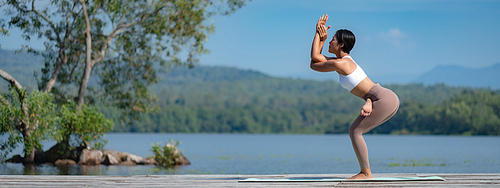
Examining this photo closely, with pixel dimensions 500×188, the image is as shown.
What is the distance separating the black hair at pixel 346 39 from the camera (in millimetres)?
5539

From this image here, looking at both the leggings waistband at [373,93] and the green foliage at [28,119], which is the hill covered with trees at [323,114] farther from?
the leggings waistband at [373,93]

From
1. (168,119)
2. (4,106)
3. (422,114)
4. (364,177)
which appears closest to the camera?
(364,177)

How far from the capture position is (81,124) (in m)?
18.2

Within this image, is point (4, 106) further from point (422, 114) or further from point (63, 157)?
point (422, 114)

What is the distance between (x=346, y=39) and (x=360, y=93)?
0.70 m

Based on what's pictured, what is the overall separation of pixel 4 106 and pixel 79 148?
16.6 ft

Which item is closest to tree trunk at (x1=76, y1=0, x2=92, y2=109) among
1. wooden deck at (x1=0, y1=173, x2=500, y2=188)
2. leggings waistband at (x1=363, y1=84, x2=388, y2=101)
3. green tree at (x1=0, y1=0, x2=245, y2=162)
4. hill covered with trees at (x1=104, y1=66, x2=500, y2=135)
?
green tree at (x1=0, y1=0, x2=245, y2=162)

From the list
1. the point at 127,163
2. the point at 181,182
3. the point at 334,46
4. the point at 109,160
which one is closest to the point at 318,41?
the point at 334,46

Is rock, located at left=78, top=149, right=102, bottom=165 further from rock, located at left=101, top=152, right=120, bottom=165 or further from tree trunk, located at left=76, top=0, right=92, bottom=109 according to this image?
tree trunk, located at left=76, top=0, right=92, bottom=109

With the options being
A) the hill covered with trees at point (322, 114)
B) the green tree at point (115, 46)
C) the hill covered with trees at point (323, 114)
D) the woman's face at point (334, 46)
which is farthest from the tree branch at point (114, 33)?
the hill covered with trees at point (323, 114)

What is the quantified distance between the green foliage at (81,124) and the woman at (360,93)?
1437cm

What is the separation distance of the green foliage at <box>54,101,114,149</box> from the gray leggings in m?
14.6

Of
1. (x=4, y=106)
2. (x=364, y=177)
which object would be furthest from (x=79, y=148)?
(x=364, y=177)

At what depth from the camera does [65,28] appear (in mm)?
19281
